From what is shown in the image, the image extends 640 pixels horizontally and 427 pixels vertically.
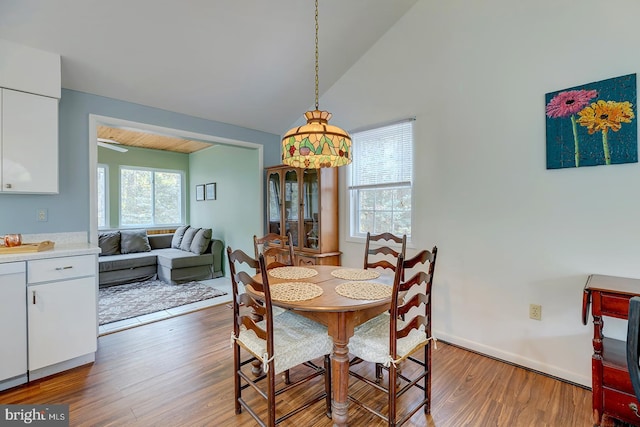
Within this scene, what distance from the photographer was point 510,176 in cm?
241

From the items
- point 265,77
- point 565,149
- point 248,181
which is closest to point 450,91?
point 565,149

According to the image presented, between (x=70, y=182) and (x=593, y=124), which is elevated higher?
(x=593, y=124)

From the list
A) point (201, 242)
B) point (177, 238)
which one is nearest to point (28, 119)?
point (201, 242)

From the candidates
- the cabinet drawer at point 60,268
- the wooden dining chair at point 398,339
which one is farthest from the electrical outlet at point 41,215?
the wooden dining chair at point 398,339

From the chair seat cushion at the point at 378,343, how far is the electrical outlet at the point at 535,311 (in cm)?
108

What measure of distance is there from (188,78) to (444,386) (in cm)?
341

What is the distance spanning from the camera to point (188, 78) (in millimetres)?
2893

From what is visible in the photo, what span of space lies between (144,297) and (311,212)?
265 centimetres

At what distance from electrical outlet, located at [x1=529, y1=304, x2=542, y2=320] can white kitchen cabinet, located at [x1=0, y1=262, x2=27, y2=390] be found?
3718mm

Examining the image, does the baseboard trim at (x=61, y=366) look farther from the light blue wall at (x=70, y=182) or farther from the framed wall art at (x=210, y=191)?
the framed wall art at (x=210, y=191)

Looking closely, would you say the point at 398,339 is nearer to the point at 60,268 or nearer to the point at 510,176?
the point at 510,176

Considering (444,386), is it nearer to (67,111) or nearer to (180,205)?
(67,111)

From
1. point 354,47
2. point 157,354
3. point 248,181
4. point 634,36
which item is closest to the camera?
point 634,36

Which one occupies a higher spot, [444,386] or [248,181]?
[248,181]
